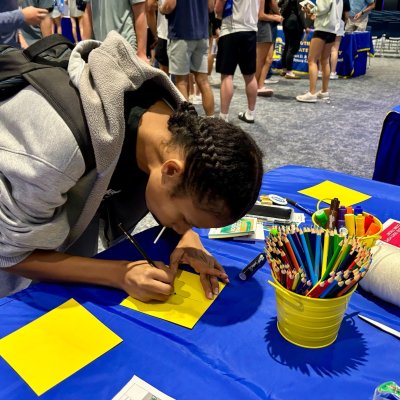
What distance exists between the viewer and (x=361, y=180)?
1.31 m

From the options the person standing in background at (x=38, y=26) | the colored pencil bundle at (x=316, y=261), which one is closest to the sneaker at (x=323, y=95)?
the person standing in background at (x=38, y=26)

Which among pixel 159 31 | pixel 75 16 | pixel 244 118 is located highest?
pixel 75 16

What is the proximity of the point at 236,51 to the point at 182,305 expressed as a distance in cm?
268

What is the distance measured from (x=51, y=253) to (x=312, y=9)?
4.69 metres

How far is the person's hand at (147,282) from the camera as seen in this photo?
0.76 metres

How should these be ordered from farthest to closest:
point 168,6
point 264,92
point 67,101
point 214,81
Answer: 1. point 214,81
2. point 264,92
3. point 168,6
4. point 67,101

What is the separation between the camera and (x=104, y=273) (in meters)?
0.80

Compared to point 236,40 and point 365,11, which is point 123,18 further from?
point 365,11

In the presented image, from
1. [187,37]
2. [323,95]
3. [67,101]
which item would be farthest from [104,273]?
[323,95]

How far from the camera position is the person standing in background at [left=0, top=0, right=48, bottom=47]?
1.80m

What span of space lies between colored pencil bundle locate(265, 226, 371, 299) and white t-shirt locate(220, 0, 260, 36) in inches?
105

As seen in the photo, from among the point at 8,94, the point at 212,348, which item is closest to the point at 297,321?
the point at 212,348

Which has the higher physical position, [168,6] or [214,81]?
[168,6]

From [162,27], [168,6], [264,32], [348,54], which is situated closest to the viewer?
[168,6]
